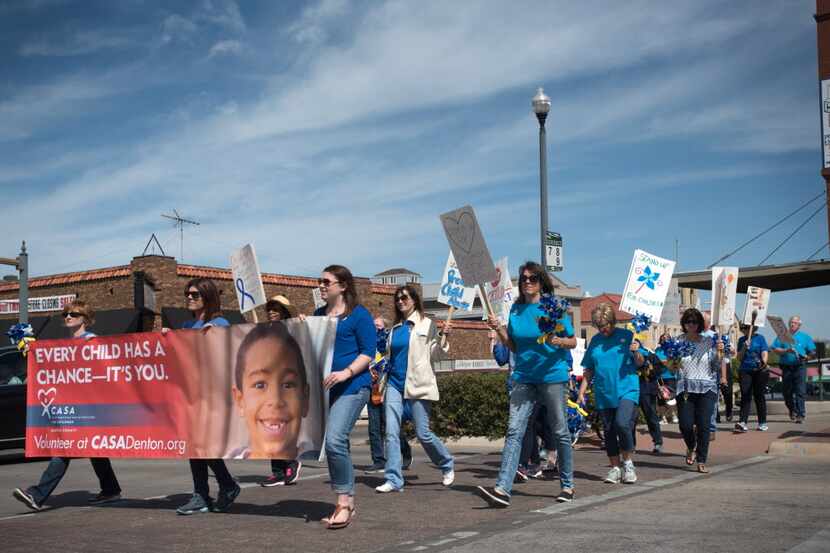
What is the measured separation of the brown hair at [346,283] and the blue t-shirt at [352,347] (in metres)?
0.16

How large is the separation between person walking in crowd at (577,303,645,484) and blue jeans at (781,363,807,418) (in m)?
10.0

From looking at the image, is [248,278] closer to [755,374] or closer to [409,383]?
[409,383]

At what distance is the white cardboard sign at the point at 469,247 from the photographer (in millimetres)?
8836

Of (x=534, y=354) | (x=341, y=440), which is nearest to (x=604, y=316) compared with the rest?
(x=534, y=354)

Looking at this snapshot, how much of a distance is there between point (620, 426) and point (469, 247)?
Answer: 222cm

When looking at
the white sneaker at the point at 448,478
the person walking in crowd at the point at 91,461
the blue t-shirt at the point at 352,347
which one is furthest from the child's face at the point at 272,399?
the white sneaker at the point at 448,478

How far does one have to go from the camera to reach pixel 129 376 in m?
8.38

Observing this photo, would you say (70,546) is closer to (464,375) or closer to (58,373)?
(58,373)

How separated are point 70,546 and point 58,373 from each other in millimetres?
2727

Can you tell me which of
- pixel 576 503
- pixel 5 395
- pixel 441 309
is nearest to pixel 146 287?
pixel 5 395

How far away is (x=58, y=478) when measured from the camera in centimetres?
842

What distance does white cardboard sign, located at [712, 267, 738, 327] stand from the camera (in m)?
14.0

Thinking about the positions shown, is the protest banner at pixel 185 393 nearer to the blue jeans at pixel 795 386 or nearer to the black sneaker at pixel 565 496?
the black sneaker at pixel 565 496

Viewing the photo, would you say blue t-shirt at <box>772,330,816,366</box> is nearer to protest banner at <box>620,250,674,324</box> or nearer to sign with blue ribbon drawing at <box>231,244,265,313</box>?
protest banner at <box>620,250,674,324</box>
